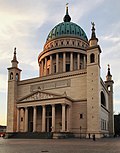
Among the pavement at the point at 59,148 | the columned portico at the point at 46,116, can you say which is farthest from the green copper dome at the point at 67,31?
the pavement at the point at 59,148

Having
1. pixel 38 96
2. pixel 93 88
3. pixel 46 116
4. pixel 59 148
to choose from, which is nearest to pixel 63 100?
pixel 93 88

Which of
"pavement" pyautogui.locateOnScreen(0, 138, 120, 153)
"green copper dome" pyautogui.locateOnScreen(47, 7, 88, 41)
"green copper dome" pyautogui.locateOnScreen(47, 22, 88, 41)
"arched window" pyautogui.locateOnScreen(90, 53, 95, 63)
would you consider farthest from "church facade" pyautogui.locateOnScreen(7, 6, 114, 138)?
"pavement" pyautogui.locateOnScreen(0, 138, 120, 153)

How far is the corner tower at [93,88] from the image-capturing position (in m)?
57.1

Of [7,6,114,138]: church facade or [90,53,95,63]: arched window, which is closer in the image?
[7,6,114,138]: church facade

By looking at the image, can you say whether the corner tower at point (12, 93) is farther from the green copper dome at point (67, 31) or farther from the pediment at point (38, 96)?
the green copper dome at point (67, 31)

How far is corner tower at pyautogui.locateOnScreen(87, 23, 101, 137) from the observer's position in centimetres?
5712

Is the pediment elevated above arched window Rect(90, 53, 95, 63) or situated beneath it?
situated beneath

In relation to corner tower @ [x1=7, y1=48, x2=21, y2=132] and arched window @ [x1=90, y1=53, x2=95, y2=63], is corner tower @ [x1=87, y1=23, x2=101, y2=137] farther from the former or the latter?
corner tower @ [x1=7, y1=48, x2=21, y2=132]

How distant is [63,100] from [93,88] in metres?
8.12

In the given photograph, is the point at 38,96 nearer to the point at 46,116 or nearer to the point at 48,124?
the point at 46,116

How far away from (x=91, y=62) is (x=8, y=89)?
2949 cm

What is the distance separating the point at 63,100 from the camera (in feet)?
194

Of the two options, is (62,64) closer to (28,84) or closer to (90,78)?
(28,84)

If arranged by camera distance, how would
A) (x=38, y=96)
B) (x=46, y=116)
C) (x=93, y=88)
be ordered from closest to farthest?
(x=93, y=88), (x=38, y=96), (x=46, y=116)
